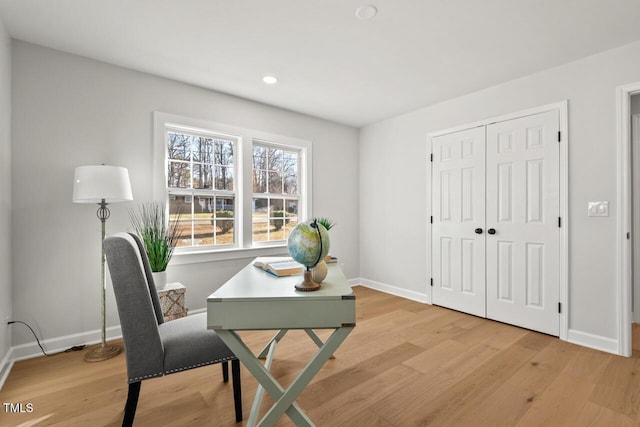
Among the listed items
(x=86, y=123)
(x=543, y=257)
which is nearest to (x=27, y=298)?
(x=86, y=123)

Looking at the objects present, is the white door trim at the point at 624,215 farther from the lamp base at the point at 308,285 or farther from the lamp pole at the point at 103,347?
the lamp pole at the point at 103,347

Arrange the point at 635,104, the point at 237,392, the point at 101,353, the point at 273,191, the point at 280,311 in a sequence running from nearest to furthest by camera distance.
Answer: the point at 280,311
the point at 237,392
the point at 101,353
the point at 635,104
the point at 273,191

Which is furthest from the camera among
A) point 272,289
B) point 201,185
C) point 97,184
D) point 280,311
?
point 201,185

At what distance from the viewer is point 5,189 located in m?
2.27

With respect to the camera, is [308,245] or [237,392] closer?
[308,245]

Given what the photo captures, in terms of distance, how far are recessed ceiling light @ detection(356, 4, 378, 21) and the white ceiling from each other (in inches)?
1.4

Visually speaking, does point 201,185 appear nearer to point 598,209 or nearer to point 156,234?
point 156,234

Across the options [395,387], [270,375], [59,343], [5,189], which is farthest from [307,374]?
[5,189]

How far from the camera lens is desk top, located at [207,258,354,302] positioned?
1.28m

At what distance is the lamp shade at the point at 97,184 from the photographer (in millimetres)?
2314

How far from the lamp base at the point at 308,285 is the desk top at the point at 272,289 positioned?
18 mm

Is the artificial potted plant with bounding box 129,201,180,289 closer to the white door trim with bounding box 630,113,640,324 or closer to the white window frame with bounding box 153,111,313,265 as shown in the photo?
the white window frame with bounding box 153,111,313,265

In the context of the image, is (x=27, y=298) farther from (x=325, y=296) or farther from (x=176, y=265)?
(x=325, y=296)

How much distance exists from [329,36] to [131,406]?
2.70 meters
